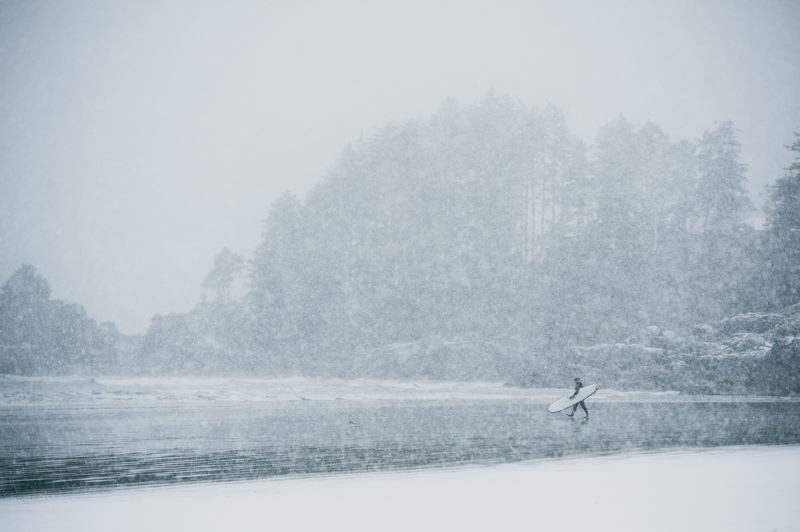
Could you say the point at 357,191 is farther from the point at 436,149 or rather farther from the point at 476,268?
the point at 476,268

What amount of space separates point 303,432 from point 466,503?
29.3 feet

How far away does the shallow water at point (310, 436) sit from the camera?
35.1 ft

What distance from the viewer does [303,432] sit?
621 inches

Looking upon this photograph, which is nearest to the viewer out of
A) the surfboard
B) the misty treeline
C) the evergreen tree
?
the surfboard

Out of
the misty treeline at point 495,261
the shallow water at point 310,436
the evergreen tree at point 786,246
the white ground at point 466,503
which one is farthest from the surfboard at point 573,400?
the evergreen tree at point 786,246

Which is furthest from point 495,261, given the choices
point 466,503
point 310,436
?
point 466,503

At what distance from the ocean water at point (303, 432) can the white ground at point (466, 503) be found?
1252 millimetres

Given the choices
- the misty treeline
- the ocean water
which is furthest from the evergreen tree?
the ocean water

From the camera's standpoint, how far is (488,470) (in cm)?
1014

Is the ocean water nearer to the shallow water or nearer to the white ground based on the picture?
the shallow water

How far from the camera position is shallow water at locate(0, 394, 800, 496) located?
A: 35.1 feet

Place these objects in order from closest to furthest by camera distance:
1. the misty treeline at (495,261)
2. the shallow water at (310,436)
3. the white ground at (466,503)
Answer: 1. the white ground at (466,503)
2. the shallow water at (310,436)
3. the misty treeline at (495,261)

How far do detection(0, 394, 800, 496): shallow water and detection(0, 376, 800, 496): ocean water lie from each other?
0.04 meters

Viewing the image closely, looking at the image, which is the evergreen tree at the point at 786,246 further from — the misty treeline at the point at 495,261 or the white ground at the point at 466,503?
the white ground at the point at 466,503
